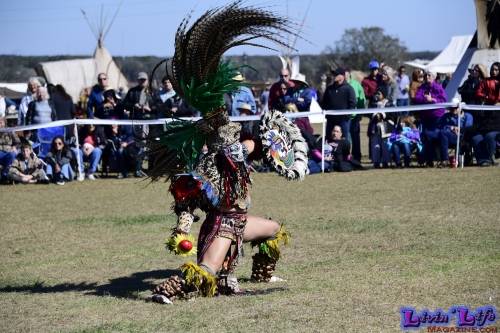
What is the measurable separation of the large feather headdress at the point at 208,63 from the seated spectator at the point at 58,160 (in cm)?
967

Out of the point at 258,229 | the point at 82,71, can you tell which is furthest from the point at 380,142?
the point at 82,71

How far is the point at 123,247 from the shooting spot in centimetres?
1020

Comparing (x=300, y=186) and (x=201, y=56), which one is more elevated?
(x=201, y=56)

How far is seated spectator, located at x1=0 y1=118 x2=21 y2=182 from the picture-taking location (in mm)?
16953

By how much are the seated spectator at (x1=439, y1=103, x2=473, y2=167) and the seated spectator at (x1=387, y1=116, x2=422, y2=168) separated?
0.47 m

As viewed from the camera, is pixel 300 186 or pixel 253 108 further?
pixel 253 108

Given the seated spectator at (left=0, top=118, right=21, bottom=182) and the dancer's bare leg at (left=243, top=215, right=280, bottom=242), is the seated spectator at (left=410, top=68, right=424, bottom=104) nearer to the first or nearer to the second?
the seated spectator at (left=0, top=118, right=21, bottom=182)

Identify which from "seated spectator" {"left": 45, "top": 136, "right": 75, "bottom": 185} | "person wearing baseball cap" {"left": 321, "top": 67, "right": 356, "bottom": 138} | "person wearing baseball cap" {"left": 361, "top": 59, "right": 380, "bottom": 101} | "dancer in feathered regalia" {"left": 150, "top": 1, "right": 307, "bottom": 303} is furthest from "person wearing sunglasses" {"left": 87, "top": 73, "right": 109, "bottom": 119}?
"dancer in feathered regalia" {"left": 150, "top": 1, "right": 307, "bottom": 303}

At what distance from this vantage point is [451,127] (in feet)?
55.4

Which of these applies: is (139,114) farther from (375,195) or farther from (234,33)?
(234,33)

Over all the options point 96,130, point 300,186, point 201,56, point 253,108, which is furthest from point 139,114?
point 201,56

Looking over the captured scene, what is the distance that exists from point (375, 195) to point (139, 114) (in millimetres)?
5594

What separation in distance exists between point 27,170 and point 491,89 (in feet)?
28.1

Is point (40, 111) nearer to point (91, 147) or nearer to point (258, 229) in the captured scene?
point (91, 147)
